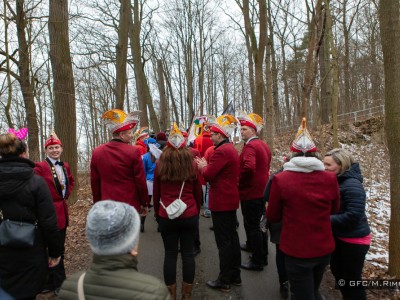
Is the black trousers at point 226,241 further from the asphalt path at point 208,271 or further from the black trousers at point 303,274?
the black trousers at point 303,274

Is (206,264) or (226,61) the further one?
(226,61)

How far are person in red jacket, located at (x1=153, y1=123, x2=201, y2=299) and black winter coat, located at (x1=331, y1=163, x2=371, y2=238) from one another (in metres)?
1.60

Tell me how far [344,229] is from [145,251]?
3.55 meters

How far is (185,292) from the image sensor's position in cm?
367

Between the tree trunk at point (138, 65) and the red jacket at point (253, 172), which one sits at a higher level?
the tree trunk at point (138, 65)

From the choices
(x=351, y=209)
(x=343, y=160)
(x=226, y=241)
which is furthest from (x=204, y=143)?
(x=351, y=209)

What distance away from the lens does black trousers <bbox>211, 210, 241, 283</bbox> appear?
3.96 m

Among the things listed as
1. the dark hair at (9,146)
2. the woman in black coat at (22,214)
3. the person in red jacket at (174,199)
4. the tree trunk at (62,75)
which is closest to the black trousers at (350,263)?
the person in red jacket at (174,199)

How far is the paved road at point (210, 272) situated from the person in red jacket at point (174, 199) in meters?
0.63

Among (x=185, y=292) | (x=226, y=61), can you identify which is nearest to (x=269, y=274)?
(x=185, y=292)

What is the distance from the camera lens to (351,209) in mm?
3125

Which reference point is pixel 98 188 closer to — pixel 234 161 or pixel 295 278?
pixel 234 161

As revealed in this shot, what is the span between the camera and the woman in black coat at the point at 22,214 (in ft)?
9.14

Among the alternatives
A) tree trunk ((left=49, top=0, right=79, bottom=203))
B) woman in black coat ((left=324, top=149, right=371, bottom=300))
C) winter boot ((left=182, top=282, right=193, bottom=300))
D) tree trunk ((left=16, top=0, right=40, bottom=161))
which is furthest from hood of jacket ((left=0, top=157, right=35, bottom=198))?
tree trunk ((left=16, top=0, right=40, bottom=161))
